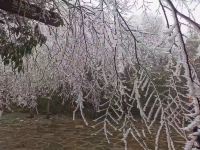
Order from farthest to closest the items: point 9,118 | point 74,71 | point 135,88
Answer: point 9,118
point 74,71
point 135,88

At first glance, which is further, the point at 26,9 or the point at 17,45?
the point at 17,45

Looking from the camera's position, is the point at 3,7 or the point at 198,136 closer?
the point at 198,136

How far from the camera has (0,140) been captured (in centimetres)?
1628

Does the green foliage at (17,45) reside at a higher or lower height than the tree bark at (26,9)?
lower

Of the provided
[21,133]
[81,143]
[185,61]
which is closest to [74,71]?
[185,61]

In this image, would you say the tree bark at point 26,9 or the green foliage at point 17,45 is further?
the green foliage at point 17,45

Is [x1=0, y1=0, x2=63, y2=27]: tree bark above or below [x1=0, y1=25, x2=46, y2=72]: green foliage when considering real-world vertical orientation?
above

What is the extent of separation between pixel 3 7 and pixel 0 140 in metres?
12.1

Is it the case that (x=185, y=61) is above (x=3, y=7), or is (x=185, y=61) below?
below

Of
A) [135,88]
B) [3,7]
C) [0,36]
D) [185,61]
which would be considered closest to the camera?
[185,61]

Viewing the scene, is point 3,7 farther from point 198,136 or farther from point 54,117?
point 54,117

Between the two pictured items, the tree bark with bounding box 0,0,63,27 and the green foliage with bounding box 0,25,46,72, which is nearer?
the tree bark with bounding box 0,0,63,27

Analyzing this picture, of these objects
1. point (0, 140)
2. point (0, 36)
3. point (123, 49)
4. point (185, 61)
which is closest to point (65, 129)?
point (0, 140)

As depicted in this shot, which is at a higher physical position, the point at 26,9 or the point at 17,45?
the point at 26,9
